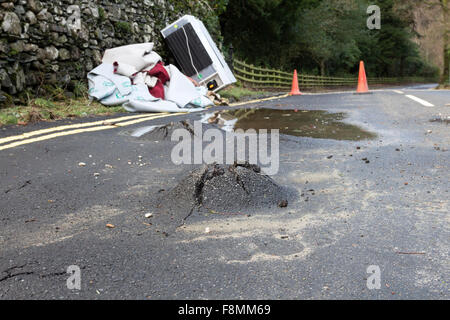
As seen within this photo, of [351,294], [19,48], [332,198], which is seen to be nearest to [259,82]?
[19,48]

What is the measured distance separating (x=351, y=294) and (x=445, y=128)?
466 cm

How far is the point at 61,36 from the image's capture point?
332 inches

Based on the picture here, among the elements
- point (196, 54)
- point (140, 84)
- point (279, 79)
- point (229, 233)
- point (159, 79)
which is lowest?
point (229, 233)

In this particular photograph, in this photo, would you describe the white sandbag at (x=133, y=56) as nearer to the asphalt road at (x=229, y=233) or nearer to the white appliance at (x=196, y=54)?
the white appliance at (x=196, y=54)

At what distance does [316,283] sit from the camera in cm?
185

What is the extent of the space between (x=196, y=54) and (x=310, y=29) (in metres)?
16.9

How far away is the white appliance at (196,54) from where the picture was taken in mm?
11195

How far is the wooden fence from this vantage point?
60.7 feet

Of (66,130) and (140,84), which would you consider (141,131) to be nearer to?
(66,130)

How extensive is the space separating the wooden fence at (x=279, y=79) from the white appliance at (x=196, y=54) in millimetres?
5507

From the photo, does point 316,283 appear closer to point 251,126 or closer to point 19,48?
point 251,126

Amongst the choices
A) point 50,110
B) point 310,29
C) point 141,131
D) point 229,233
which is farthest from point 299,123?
point 310,29

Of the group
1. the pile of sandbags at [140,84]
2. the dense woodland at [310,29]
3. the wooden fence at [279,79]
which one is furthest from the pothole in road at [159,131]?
the wooden fence at [279,79]

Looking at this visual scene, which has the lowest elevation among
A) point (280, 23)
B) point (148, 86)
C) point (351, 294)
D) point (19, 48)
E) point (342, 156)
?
point (351, 294)
